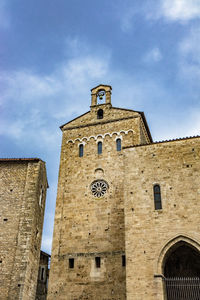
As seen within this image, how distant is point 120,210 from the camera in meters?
20.7

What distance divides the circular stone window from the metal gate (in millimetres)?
7832

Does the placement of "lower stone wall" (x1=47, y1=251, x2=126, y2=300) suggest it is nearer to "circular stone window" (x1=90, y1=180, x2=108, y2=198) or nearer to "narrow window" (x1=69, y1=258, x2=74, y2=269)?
"narrow window" (x1=69, y1=258, x2=74, y2=269)

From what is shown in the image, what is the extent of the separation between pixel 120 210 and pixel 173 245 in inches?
236

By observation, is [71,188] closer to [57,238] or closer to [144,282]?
[57,238]

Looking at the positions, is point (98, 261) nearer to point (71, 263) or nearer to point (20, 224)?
point (71, 263)

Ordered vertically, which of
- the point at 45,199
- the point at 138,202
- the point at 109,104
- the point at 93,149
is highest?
the point at 109,104

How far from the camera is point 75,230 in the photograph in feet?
68.7

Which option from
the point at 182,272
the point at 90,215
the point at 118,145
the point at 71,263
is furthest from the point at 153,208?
the point at 118,145

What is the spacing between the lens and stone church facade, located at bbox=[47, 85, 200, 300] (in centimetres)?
1518

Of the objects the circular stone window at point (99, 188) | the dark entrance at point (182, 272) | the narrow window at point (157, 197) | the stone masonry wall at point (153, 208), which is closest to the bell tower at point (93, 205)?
the circular stone window at point (99, 188)

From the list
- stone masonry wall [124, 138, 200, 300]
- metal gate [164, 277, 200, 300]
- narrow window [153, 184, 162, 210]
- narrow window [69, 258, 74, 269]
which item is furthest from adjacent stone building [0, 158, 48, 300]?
metal gate [164, 277, 200, 300]

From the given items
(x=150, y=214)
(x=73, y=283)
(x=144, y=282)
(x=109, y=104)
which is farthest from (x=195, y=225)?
(x=109, y=104)

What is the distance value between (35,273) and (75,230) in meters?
3.37

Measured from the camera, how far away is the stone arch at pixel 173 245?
14.7 m
